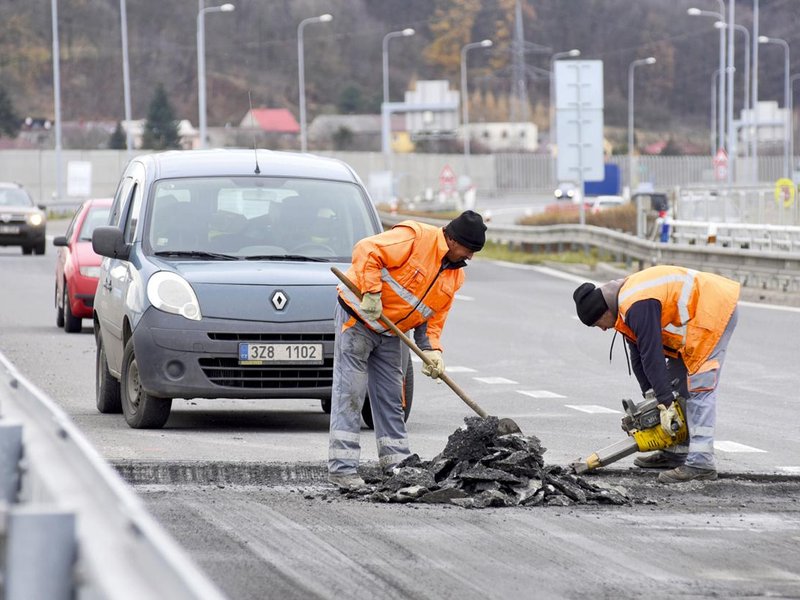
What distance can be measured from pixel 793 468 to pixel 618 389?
5.02 metres

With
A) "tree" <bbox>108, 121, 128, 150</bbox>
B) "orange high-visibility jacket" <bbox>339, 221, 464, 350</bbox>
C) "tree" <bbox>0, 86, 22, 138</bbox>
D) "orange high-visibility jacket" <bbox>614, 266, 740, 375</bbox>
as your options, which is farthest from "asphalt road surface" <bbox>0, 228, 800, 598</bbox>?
"tree" <bbox>0, 86, 22, 138</bbox>

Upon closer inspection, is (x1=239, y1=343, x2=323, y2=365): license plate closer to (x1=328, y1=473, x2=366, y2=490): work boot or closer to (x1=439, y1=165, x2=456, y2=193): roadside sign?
(x1=328, y1=473, x2=366, y2=490): work boot

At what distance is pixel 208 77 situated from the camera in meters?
121

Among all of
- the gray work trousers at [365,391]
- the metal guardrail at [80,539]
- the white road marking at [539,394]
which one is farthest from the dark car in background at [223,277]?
the metal guardrail at [80,539]

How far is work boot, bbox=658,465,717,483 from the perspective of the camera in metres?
8.84

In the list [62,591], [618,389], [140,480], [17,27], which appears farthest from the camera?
[17,27]

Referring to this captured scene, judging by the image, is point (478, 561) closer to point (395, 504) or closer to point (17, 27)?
point (395, 504)

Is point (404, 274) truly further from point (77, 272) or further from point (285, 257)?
point (77, 272)

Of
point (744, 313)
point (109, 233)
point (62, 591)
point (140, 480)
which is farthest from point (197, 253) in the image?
point (744, 313)

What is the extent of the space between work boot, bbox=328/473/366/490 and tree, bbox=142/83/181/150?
79875 mm

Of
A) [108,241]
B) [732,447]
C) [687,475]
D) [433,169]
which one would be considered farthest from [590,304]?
[433,169]

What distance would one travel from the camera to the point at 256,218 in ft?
37.0

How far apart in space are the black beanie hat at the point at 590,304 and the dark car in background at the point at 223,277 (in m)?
2.30

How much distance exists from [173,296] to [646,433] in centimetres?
307
